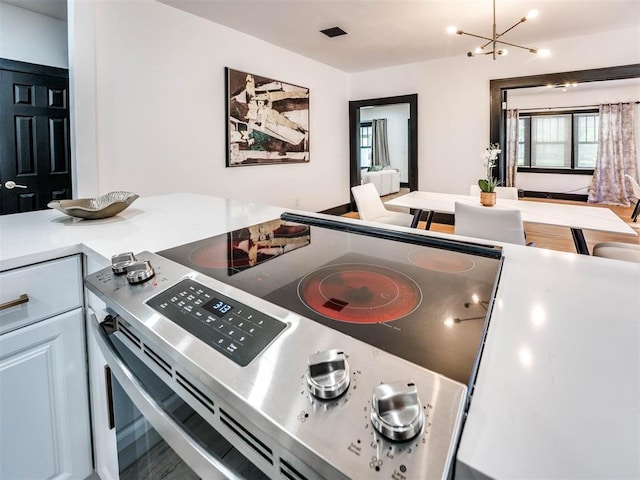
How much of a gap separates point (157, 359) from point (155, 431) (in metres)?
0.17

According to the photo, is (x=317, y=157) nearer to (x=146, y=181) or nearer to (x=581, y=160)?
(x=146, y=181)

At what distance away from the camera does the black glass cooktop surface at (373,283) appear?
0.56 meters

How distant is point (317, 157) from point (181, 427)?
4894mm

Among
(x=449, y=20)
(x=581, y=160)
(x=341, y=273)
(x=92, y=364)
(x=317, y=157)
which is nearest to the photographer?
(x=341, y=273)

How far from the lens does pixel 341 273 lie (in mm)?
870

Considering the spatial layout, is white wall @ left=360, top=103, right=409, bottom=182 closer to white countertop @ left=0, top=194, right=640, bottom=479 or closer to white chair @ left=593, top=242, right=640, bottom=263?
white chair @ left=593, top=242, right=640, bottom=263

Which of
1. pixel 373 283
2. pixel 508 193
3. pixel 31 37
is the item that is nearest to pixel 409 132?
pixel 508 193

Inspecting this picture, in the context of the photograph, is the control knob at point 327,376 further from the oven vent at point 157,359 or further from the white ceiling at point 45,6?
the white ceiling at point 45,6

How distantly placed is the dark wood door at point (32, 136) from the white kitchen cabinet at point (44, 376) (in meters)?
2.70

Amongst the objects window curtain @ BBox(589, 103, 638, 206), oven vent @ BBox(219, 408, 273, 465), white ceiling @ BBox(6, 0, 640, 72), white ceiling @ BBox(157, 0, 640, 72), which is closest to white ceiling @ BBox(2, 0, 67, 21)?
white ceiling @ BBox(6, 0, 640, 72)

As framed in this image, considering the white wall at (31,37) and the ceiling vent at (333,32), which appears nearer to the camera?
the white wall at (31,37)

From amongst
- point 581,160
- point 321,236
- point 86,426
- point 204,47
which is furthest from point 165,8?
point 581,160

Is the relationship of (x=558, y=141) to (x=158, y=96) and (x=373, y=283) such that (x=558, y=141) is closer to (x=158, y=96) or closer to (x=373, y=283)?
(x=158, y=96)

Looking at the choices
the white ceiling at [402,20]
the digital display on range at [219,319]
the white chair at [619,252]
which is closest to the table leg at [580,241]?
the white chair at [619,252]
